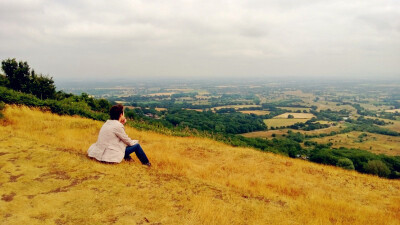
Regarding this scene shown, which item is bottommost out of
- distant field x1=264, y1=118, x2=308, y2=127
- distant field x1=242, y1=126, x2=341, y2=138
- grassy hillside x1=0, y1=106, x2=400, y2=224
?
distant field x1=242, y1=126, x2=341, y2=138

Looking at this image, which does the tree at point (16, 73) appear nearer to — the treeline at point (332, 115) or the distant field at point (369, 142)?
the distant field at point (369, 142)

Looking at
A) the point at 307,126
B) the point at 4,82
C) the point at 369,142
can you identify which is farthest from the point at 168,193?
the point at 307,126

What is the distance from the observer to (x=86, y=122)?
13.1 metres

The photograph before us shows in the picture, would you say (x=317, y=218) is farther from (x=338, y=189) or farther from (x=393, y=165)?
(x=393, y=165)

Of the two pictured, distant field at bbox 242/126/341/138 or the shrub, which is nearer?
the shrub

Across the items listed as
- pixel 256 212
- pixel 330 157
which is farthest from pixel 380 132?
pixel 256 212

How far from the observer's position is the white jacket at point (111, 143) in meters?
6.39

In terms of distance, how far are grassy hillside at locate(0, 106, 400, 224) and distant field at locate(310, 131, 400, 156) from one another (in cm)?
5255

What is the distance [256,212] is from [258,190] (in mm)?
1699

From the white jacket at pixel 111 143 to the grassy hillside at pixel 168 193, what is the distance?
275mm

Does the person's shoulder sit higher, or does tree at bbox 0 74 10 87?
tree at bbox 0 74 10 87

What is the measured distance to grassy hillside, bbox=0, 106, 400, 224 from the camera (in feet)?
13.7

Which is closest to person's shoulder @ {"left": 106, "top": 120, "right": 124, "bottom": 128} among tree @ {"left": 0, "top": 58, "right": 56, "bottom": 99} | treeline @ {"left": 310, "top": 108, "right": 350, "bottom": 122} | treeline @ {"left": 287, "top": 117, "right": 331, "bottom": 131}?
tree @ {"left": 0, "top": 58, "right": 56, "bottom": 99}

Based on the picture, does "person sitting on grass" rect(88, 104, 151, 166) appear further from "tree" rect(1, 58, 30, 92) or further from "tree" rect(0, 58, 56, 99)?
"tree" rect(1, 58, 30, 92)
